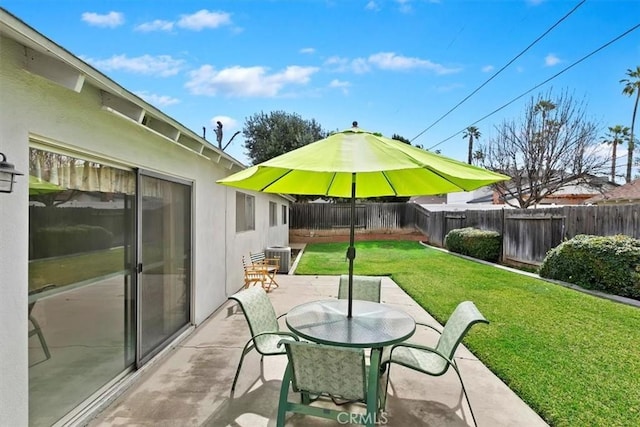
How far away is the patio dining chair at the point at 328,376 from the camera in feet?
8.31

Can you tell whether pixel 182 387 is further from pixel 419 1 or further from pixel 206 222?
pixel 419 1

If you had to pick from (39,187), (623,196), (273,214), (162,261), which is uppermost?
(623,196)

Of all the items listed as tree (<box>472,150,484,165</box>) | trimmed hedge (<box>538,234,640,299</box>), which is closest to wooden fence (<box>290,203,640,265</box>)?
trimmed hedge (<box>538,234,640,299</box>)

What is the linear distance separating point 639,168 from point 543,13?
24901 millimetres

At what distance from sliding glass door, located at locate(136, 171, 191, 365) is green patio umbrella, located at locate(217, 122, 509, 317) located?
1.25 m

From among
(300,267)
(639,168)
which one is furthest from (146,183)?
(639,168)

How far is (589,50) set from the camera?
377 inches

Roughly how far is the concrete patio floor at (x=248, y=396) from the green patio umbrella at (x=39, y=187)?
194 cm

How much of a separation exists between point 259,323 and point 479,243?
10796mm

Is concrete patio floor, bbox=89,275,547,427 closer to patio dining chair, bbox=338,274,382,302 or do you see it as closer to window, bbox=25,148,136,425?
window, bbox=25,148,136,425

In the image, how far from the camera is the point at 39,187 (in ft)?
8.24

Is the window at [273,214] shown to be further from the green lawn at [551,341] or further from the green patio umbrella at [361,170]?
the green patio umbrella at [361,170]

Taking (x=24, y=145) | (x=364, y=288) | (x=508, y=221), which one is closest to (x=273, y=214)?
(x=508, y=221)

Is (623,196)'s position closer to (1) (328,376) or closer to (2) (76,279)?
(1) (328,376)
